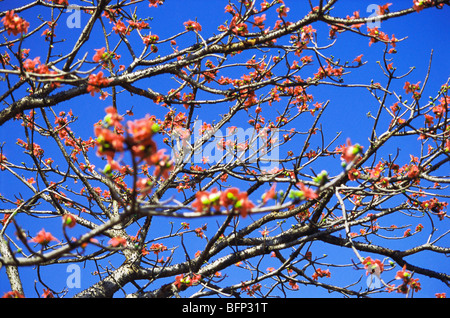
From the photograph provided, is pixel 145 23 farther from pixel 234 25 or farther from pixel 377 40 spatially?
pixel 377 40

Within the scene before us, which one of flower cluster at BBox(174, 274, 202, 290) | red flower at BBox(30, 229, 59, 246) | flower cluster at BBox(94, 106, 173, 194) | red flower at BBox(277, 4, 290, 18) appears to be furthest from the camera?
red flower at BBox(277, 4, 290, 18)

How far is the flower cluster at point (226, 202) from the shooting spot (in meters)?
1.95

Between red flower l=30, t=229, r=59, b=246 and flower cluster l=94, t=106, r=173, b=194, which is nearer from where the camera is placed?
flower cluster l=94, t=106, r=173, b=194

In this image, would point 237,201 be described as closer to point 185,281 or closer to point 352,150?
point 352,150

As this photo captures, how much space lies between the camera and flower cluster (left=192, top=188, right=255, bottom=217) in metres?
1.95

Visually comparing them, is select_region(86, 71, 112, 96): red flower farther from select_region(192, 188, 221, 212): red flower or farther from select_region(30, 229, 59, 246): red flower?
select_region(192, 188, 221, 212): red flower

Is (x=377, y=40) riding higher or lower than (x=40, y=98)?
higher

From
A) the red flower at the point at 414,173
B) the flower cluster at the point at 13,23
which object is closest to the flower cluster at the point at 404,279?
the red flower at the point at 414,173

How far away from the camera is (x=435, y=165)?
380cm

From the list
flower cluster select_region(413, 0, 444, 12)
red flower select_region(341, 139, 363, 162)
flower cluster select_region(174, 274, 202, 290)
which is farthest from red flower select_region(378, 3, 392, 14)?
flower cluster select_region(174, 274, 202, 290)

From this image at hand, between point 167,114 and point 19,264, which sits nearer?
point 19,264

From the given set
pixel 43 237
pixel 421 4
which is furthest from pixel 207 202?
pixel 421 4
